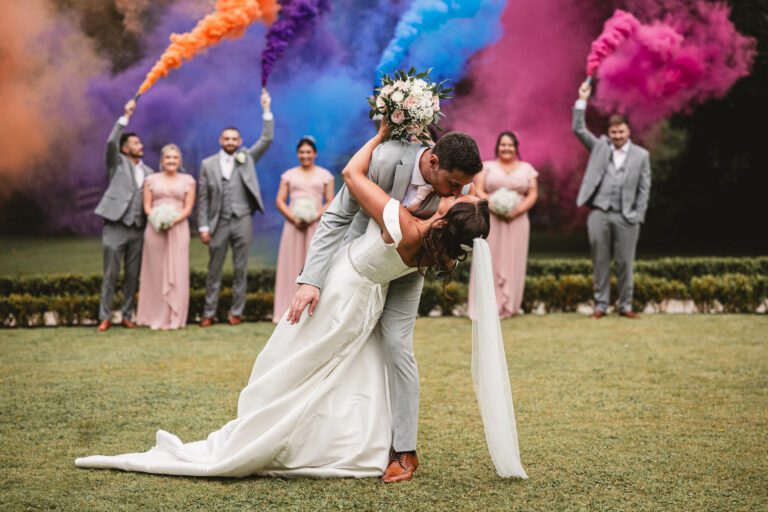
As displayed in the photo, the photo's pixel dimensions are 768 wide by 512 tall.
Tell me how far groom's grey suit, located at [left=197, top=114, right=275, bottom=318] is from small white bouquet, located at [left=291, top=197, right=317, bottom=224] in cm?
46

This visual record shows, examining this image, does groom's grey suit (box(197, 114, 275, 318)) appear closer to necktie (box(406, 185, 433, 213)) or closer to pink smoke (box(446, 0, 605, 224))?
pink smoke (box(446, 0, 605, 224))

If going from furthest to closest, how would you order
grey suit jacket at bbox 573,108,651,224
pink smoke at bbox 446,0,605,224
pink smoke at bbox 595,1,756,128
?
pink smoke at bbox 446,0,605,224 → pink smoke at bbox 595,1,756,128 → grey suit jacket at bbox 573,108,651,224

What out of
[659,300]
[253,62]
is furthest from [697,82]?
[253,62]

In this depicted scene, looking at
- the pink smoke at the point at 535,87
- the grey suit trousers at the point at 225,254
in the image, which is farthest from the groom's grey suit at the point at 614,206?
the pink smoke at the point at 535,87

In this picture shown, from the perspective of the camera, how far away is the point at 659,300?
11172mm

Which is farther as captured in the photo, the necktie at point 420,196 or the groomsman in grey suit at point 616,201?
the groomsman in grey suit at point 616,201

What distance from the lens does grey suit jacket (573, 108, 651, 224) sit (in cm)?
1018

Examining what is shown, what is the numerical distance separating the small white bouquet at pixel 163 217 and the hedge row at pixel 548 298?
119cm

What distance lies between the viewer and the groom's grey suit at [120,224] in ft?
32.7

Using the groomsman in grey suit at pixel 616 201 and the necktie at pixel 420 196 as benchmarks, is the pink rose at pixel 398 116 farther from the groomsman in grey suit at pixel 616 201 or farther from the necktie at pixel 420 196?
the groomsman in grey suit at pixel 616 201

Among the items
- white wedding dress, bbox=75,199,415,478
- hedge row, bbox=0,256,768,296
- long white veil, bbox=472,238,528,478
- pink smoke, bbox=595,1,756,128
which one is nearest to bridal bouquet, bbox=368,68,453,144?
white wedding dress, bbox=75,199,415,478

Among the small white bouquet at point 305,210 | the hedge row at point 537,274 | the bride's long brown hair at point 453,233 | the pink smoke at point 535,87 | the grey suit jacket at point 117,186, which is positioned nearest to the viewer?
the bride's long brown hair at point 453,233

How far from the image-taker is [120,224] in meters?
10.1

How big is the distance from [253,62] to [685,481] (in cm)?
1101
